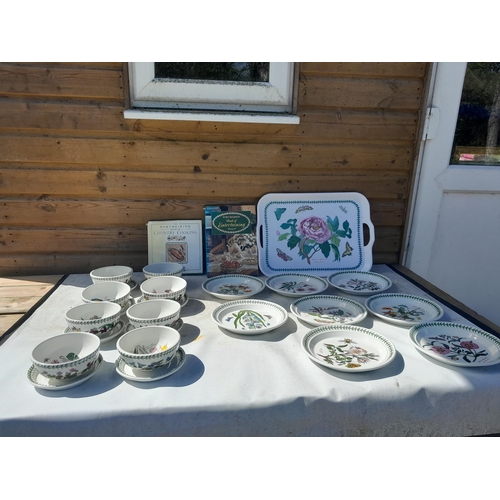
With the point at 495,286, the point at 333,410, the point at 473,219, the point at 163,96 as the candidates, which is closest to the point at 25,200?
the point at 163,96

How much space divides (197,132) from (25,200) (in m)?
0.77

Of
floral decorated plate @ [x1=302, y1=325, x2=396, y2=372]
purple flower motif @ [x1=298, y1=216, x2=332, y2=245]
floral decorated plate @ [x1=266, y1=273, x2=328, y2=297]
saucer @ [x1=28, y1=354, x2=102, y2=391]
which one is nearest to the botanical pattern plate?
floral decorated plate @ [x1=266, y1=273, x2=328, y2=297]

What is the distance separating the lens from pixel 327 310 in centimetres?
126

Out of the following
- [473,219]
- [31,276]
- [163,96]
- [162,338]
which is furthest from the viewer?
[473,219]

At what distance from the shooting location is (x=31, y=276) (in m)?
1.58

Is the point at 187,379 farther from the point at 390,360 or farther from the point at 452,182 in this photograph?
the point at 452,182

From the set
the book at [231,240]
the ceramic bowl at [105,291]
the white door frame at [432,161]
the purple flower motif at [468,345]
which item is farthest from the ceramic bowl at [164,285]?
the white door frame at [432,161]

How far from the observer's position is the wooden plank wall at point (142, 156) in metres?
1.41

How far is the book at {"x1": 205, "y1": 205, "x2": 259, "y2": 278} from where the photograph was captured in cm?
157

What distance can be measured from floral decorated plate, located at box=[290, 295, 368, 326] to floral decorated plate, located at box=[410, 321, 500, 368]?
0.19 meters

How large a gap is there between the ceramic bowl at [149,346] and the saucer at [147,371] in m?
0.02

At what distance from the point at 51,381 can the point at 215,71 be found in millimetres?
1202

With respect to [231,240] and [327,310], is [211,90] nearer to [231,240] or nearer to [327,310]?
[231,240]

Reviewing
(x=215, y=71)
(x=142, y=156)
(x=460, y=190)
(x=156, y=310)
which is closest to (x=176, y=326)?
(x=156, y=310)
